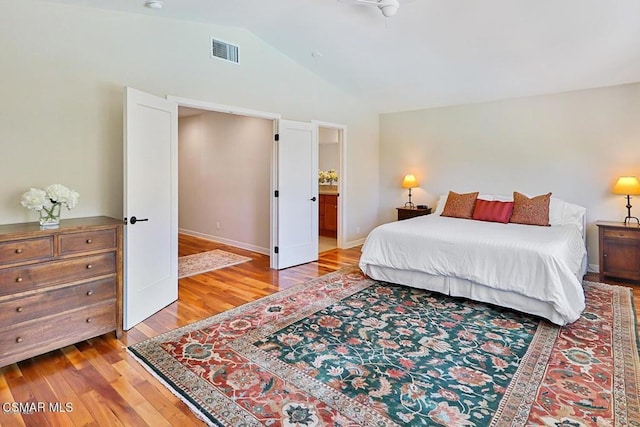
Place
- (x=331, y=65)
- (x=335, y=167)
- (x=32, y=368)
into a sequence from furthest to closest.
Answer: (x=335, y=167) < (x=331, y=65) < (x=32, y=368)

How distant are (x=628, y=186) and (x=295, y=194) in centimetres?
410

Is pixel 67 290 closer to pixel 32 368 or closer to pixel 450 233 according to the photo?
pixel 32 368

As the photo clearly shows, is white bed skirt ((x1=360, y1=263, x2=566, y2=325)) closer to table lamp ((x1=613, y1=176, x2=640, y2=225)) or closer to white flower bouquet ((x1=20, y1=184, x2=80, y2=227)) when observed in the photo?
table lamp ((x1=613, y1=176, x2=640, y2=225))

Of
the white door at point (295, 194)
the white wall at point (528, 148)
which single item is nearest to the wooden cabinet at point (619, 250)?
→ the white wall at point (528, 148)

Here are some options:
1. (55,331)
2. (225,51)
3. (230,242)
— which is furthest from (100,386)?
(230,242)

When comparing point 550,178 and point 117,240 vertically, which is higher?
point 550,178

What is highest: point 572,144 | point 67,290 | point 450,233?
point 572,144

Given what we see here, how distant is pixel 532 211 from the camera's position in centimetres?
442

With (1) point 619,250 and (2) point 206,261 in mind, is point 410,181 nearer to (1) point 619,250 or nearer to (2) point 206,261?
(1) point 619,250

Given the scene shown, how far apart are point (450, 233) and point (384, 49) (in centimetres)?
234

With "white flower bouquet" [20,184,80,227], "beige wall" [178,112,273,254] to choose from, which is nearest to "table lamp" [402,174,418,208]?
"beige wall" [178,112,273,254]

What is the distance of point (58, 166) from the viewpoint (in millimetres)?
2822

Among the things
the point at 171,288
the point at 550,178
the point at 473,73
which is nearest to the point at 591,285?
the point at 550,178

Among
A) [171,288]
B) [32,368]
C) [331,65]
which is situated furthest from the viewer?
[331,65]
